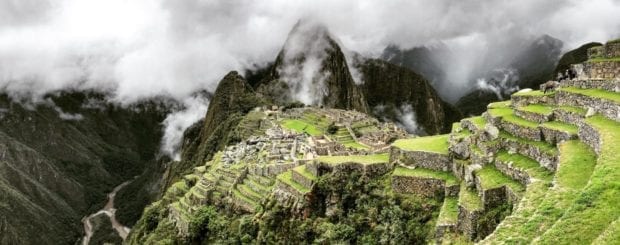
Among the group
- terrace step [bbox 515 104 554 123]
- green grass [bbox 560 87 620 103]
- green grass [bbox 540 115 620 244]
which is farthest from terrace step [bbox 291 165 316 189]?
green grass [bbox 540 115 620 244]

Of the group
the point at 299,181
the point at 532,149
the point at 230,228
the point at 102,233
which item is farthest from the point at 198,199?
the point at 102,233

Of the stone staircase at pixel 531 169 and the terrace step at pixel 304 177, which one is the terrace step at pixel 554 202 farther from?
the terrace step at pixel 304 177

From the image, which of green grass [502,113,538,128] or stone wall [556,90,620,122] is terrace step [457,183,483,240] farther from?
stone wall [556,90,620,122]

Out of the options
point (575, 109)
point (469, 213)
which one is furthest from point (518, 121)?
point (469, 213)

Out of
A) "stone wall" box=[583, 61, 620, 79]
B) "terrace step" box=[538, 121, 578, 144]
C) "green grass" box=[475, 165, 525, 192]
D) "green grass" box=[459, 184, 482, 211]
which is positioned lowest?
"green grass" box=[459, 184, 482, 211]

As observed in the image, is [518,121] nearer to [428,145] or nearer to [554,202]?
[428,145]

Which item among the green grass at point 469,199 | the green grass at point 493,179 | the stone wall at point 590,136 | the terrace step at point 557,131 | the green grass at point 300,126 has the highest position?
the green grass at point 300,126

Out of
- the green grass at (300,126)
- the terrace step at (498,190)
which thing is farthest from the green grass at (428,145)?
the green grass at (300,126)
